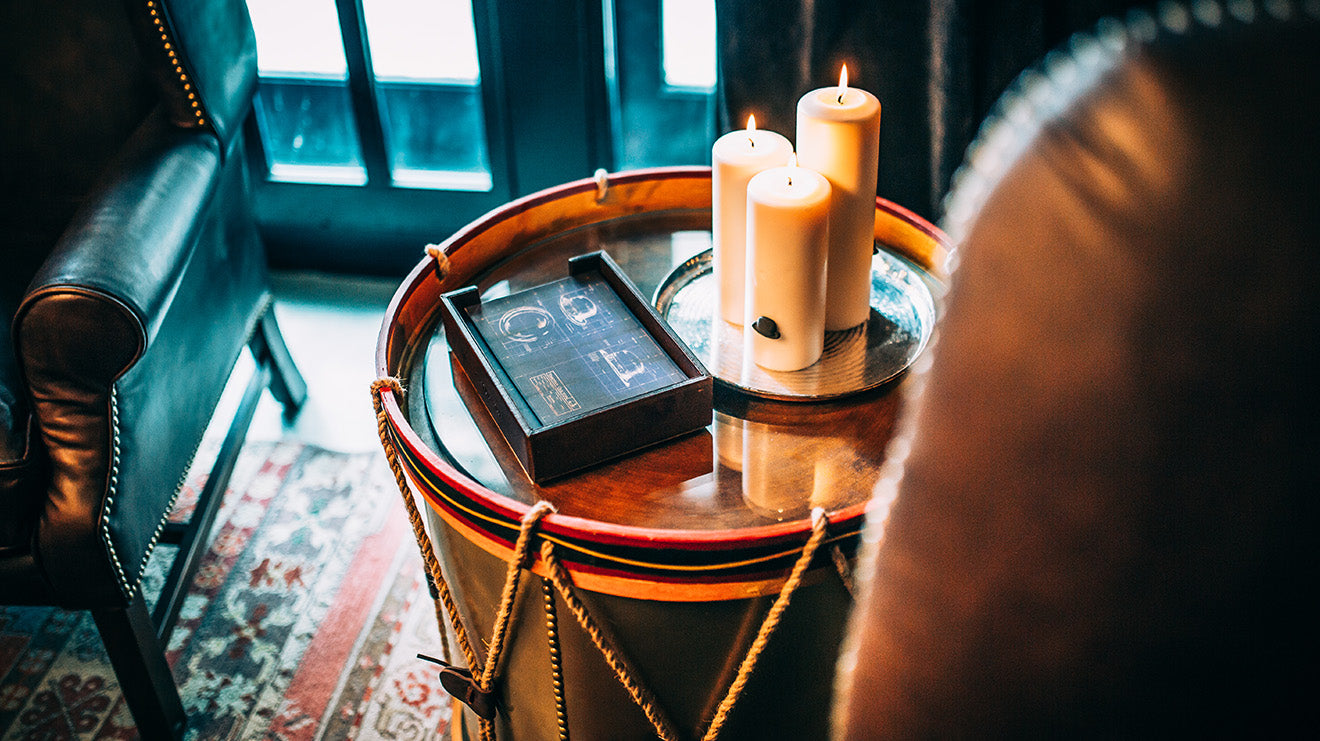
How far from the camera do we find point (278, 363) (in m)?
1.70

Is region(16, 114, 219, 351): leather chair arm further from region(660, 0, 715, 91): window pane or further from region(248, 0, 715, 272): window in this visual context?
region(660, 0, 715, 91): window pane

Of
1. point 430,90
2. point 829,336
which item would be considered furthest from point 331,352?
point 829,336

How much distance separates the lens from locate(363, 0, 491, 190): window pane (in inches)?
77.7

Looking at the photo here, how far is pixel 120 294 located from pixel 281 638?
1.93 ft

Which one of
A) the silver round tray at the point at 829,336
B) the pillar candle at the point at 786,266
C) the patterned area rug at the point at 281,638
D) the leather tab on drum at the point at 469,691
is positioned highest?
the pillar candle at the point at 786,266

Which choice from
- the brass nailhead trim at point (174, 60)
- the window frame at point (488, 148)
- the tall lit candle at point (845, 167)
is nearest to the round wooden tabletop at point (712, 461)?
the tall lit candle at point (845, 167)

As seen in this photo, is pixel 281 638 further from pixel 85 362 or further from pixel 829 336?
pixel 829 336

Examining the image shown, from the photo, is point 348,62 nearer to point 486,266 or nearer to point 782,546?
point 486,266

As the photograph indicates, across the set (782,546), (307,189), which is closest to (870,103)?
(782,546)

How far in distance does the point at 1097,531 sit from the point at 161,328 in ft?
3.90

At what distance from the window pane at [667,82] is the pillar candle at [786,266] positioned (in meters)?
1.37

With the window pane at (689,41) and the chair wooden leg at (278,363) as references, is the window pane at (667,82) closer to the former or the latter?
the window pane at (689,41)

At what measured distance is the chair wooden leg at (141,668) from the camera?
1154 millimetres

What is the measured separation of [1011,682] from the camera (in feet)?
1.12
